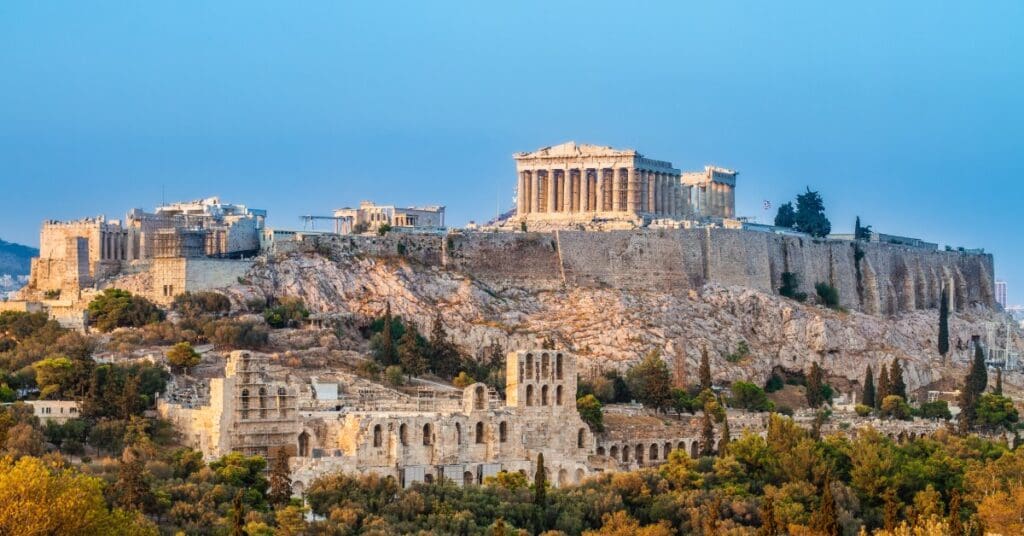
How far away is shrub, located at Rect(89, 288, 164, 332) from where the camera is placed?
238 ft

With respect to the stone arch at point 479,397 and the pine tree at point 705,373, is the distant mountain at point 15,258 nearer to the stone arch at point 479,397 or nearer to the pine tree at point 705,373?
the pine tree at point 705,373

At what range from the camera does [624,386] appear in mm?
76312

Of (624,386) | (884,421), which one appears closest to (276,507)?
(624,386)

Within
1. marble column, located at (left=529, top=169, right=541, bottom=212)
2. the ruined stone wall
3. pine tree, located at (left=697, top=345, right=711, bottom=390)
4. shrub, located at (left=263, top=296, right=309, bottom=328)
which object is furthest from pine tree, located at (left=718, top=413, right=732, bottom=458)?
marble column, located at (left=529, top=169, right=541, bottom=212)

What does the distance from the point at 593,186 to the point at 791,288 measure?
1037 centimetres

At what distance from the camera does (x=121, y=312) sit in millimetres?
72688

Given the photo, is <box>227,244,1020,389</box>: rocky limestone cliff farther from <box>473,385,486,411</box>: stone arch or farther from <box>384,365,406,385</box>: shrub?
<box>473,385,486,411</box>: stone arch

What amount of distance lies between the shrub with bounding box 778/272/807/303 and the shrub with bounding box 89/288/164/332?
111ft

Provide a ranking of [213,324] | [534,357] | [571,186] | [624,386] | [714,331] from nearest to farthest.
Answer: [534,357] → [213,324] → [624,386] → [714,331] → [571,186]

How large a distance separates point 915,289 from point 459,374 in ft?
136

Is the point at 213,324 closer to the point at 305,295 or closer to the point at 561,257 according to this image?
the point at 305,295

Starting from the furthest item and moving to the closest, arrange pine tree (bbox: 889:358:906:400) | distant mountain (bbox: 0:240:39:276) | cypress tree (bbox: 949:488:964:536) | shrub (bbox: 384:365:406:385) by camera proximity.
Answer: distant mountain (bbox: 0:240:39:276)
pine tree (bbox: 889:358:906:400)
shrub (bbox: 384:365:406:385)
cypress tree (bbox: 949:488:964:536)

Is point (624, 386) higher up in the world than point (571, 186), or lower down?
lower down

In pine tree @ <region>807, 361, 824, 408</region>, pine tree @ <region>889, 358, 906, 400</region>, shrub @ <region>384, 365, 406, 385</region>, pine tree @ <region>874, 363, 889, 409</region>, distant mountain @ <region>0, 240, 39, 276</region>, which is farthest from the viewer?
distant mountain @ <region>0, 240, 39, 276</region>
